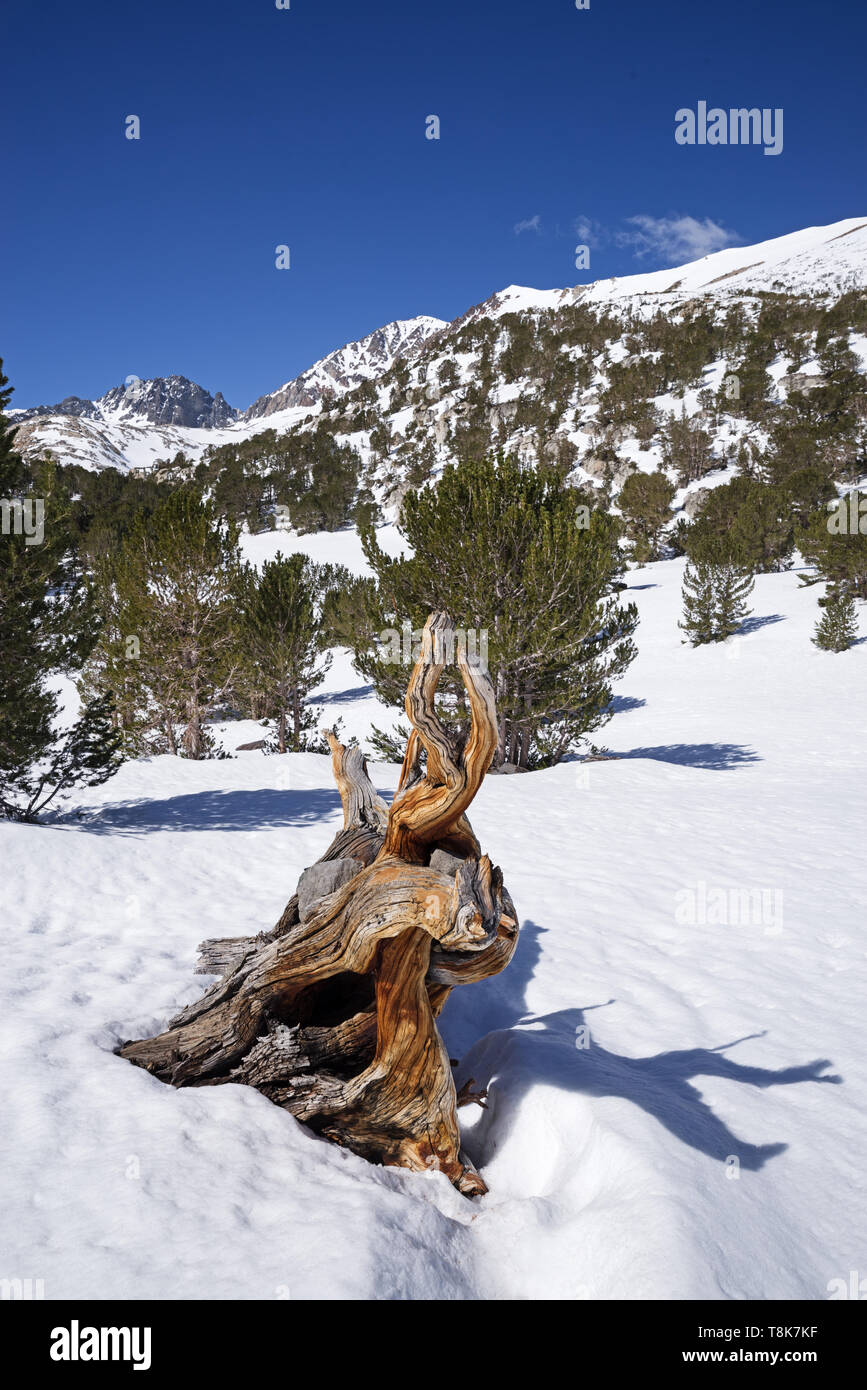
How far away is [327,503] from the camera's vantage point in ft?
154

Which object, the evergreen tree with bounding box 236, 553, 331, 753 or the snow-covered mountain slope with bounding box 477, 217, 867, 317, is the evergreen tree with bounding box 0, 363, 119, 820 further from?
the snow-covered mountain slope with bounding box 477, 217, 867, 317

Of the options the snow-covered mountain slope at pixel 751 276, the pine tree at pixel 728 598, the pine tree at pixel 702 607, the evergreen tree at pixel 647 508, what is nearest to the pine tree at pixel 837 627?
the pine tree at pixel 728 598

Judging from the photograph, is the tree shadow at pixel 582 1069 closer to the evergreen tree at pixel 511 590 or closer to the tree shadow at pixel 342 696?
the evergreen tree at pixel 511 590

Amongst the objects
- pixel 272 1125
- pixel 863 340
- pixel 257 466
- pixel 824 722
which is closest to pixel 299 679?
pixel 824 722

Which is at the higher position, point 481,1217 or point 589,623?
point 589,623

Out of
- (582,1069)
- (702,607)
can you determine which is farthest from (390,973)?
Result: (702,607)

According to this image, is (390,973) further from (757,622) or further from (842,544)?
(757,622)

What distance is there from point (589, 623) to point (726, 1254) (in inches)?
383

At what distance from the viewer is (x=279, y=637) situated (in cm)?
1727

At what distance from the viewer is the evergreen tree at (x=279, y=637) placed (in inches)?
664

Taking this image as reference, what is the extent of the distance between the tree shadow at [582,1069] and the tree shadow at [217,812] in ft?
15.0

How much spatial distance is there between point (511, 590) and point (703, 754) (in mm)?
6000

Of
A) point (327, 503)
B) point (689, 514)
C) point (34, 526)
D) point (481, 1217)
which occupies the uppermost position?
point (327, 503)

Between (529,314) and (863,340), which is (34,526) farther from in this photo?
(529,314)
